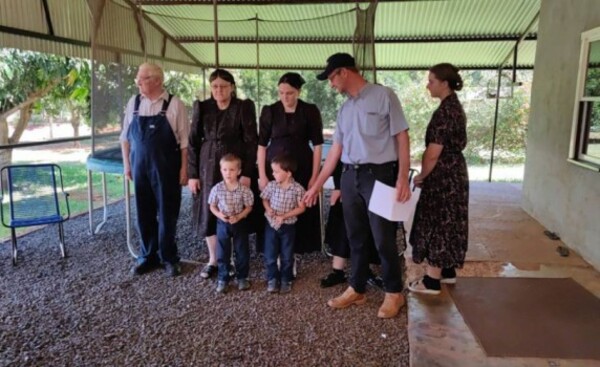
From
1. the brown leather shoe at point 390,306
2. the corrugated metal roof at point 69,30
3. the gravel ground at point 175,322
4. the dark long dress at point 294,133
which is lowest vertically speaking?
the gravel ground at point 175,322

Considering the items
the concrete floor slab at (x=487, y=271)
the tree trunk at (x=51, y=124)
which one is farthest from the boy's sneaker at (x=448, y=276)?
the tree trunk at (x=51, y=124)

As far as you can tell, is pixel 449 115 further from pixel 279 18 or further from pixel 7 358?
pixel 279 18

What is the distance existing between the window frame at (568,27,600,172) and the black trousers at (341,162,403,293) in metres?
2.10

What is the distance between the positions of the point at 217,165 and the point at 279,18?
145 inches

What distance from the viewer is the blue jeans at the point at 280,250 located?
9.60 ft

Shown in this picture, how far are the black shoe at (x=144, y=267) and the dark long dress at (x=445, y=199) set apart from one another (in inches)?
76.7

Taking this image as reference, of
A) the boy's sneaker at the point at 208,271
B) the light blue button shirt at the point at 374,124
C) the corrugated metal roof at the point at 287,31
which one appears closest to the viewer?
the light blue button shirt at the point at 374,124

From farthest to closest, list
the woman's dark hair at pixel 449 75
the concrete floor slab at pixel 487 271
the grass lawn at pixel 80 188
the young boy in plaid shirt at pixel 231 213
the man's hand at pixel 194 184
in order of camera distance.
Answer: the grass lawn at pixel 80 188
the man's hand at pixel 194 184
the young boy in plaid shirt at pixel 231 213
the woman's dark hair at pixel 449 75
the concrete floor slab at pixel 487 271

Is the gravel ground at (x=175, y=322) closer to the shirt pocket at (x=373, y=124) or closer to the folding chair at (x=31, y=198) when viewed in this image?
the folding chair at (x=31, y=198)

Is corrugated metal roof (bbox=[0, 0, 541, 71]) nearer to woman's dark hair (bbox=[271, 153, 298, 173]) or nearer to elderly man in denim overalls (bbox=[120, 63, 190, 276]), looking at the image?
elderly man in denim overalls (bbox=[120, 63, 190, 276])

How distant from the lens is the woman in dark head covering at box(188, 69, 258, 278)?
116 inches

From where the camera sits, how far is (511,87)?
704 cm

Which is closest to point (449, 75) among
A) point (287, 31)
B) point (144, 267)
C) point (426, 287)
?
point (426, 287)

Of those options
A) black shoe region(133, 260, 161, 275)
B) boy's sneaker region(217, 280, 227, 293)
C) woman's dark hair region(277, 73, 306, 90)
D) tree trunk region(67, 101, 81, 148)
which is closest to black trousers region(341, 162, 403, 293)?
woman's dark hair region(277, 73, 306, 90)
